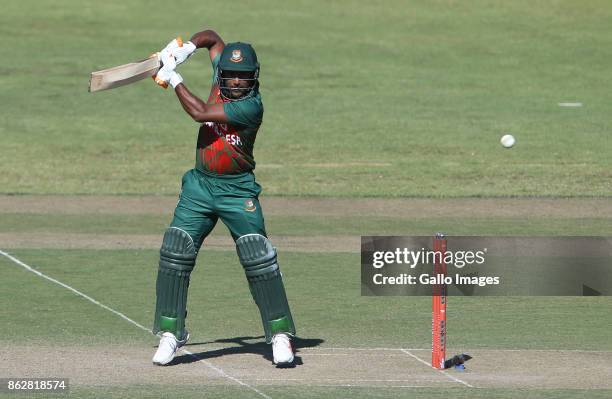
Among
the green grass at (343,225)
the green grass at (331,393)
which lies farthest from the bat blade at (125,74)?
the green grass at (343,225)

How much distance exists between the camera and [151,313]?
1262 centimetres

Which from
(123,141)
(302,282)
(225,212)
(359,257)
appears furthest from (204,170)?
(123,141)

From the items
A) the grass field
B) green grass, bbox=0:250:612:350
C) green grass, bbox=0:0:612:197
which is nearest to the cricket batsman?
the grass field

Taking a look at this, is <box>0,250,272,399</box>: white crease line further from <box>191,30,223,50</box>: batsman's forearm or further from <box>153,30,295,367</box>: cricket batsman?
<box>191,30,223,50</box>: batsman's forearm

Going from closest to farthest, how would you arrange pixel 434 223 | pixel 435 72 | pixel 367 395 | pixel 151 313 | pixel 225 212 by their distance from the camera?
1. pixel 367 395
2. pixel 225 212
3. pixel 151 313
4. pixel 434 223
5. pixel 435 72

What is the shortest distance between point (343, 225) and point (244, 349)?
814 cm

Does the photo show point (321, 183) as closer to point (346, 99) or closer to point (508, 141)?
point (508, 141)

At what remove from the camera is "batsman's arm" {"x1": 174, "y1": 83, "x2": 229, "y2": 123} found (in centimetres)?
1013

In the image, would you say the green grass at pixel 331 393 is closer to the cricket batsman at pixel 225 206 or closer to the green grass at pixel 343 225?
the cricket batsman at pixel 225 206

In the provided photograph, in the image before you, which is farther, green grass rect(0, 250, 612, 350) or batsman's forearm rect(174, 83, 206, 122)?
green grass rect(0, 250, 612, 350)

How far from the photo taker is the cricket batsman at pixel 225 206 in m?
10.3

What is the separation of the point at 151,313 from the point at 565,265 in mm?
5309

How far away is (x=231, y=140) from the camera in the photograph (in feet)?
Answer: 33.9

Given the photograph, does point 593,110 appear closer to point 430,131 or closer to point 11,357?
point 430,131
